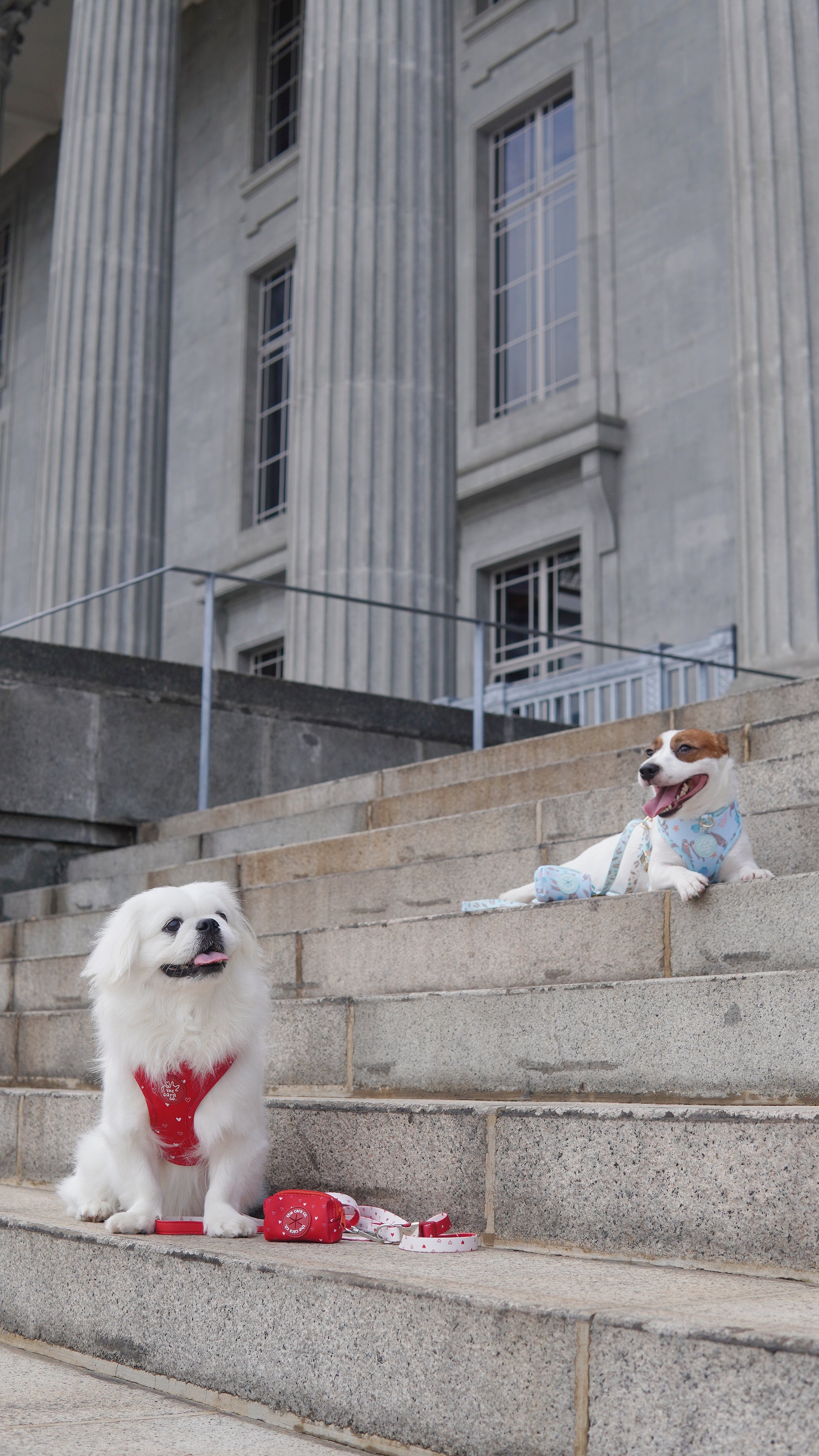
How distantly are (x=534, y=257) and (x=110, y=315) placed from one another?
7112 millimetres

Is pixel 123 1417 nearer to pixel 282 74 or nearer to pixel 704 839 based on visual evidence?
pixel 704 839

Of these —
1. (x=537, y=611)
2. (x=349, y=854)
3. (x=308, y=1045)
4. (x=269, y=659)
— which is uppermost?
(x=269, y=659)

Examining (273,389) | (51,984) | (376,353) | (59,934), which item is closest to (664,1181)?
(51,984)

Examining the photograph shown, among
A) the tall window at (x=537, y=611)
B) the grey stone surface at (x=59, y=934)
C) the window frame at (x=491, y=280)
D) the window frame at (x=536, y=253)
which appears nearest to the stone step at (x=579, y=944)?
the grey stone surface at (x=59, y=934)

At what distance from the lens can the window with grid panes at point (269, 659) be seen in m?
24.4

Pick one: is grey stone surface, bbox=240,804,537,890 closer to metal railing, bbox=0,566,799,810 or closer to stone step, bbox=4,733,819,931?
stone step, bbox=4,733,819,931

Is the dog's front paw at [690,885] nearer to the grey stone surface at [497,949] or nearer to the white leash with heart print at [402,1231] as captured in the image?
the grey stone surface at [497,949]

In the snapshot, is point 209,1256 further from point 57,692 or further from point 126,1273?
point 57,692

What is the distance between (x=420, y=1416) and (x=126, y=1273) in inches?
43.7

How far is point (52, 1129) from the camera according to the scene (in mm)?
5609

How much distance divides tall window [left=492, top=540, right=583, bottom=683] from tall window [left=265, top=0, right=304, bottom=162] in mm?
9916

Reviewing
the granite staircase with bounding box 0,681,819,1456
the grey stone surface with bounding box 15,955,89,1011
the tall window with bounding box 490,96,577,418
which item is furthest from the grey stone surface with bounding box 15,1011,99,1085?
the tall window with bounding box 490,96,577,418

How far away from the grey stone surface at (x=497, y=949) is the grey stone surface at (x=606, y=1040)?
1.06ft

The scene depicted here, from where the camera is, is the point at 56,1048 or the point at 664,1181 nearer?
→ the point at 664,1181
